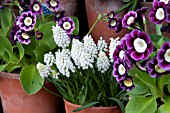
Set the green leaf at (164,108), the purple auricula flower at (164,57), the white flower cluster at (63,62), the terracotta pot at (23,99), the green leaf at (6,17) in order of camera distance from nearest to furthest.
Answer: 1. the purple auricula flower at (164,57)
2. the green leaf at (164,108)
3. the white flower cluster at (63,62)
4. the terracotta pot at (23,99)
5. the green leaf at (6,17)

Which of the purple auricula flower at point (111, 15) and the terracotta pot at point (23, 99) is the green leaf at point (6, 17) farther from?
the purple auricula flower at point (111, 15)

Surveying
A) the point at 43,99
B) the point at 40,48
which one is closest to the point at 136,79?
the point at 40,48

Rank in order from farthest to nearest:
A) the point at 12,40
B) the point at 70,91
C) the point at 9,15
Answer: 1. the point at 9,15
2. the point at 12,40
3. the point at 70,91

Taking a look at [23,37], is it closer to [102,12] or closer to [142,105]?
[102,12]

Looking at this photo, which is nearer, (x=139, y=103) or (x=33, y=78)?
(x=139, y=103)

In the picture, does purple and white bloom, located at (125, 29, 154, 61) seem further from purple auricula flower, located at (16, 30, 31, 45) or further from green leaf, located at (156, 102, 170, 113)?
purple auricula flower, located at (16, 30, 31, 45)

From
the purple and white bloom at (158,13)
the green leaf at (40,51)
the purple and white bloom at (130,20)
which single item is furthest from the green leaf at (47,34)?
the purple and white bloom at (158,13)

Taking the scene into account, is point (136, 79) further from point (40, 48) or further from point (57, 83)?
point (40, 48)
